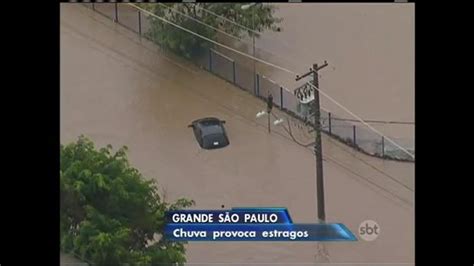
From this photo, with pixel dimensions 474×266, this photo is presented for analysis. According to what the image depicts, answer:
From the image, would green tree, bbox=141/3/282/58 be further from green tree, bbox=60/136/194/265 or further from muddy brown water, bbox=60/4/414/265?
green tree, bbox=60/136/194/265

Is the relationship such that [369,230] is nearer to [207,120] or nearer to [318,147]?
[318,147]

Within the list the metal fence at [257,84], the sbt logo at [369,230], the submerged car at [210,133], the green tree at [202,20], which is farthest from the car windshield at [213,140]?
the sbt logo at [369,230]

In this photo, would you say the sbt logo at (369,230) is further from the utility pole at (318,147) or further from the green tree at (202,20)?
the green tree at (202,20)

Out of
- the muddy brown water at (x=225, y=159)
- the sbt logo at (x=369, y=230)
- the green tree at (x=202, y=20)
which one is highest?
the green tree at (x=202, y=20)

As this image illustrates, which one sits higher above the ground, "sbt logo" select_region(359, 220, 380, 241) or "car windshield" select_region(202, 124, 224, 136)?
"car windshield" select_region(202, 124, 224, 136)

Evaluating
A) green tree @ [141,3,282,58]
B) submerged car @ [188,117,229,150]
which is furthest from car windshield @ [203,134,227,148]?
green tree @ [141,3,282,58]

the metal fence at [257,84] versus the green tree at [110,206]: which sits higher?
the metal fence at [257,84]

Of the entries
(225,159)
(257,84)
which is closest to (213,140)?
(225,159)
